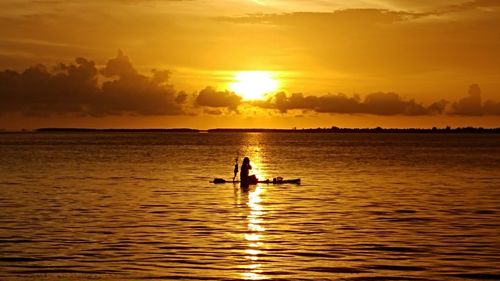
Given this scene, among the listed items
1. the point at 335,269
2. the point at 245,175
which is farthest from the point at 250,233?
the point at 245,175

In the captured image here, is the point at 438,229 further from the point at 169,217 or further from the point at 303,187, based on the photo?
the point at 303,187

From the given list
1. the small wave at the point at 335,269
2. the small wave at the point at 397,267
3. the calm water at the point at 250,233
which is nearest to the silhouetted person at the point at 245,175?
the calm water at the point at 250,233

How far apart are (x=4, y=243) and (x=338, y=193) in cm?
2817

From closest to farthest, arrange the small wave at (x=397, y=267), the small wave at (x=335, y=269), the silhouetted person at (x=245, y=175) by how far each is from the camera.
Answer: the small wave at (x=335, y=269) < the small wave at (x=397, y=267) < the silhouetted person at (x=245, y=175)

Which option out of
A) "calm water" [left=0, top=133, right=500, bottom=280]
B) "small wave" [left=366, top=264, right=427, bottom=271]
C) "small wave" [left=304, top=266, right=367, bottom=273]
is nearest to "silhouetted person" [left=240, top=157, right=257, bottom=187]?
"calm water" [left=0, top=133, right=500, bottom=280]

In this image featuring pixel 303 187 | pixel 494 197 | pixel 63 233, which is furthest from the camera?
pixel 303 187

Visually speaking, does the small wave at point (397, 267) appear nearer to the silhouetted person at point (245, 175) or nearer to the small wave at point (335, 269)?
the small wave at point (335, 269)

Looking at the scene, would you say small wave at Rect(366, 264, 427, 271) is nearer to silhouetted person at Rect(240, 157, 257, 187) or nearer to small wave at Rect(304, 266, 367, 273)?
small wave at Rect(304, 266, 367, 273)

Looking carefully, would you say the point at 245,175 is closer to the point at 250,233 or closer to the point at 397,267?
the point at 250,233

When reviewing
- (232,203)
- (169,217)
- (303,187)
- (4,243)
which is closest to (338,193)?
(303,187)

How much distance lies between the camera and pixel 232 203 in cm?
4425

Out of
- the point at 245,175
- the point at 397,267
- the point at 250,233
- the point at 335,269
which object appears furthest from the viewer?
the point at 245,175

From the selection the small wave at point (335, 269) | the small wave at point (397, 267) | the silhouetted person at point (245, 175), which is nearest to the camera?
the small wave at point (335, 269)

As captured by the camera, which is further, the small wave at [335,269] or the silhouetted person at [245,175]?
the silhouetted person at [245,175]
